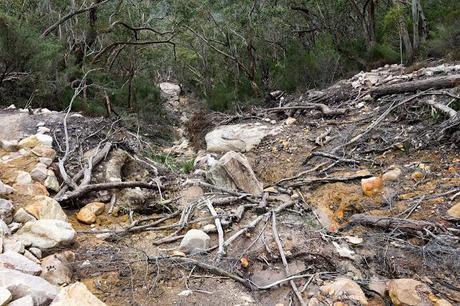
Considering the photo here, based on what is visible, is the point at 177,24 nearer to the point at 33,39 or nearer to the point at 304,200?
the point at 33,39

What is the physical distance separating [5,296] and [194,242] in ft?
5.40

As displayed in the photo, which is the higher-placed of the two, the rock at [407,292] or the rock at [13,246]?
the rock at [13,246]

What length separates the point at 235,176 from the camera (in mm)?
4688

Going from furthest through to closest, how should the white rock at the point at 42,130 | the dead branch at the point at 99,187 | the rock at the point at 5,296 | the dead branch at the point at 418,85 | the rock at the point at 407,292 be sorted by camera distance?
the white rock at the point at 42,130
the dead branch at the point at 418,85
the dead branch at the point at 99,187
the rock at the point at 407,292
the rock at the point at 5,296

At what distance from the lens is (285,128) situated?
273 inches

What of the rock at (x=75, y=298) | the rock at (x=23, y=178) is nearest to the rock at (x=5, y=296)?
the rock at (x=75, y=298)

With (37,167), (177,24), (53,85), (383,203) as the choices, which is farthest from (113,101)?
(383,203)

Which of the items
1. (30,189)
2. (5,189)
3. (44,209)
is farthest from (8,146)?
(44,209)

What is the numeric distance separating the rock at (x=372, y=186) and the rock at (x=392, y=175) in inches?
3.5

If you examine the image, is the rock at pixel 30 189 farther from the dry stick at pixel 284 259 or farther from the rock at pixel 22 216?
the dry stick at pixel 284 259

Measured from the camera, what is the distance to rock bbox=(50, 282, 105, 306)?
212 centimetres

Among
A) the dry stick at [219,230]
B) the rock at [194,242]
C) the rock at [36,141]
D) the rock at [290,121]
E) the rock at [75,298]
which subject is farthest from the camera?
the rock at [290,121]

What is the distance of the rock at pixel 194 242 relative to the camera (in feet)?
11.1

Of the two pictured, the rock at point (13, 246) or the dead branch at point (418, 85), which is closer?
the rock at point (13, 246)
